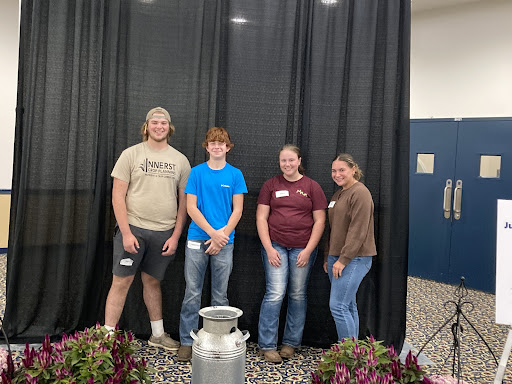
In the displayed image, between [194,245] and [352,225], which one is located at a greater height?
[352,225]

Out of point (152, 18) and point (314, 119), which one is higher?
point (152, 18)

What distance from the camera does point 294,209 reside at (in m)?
2.91

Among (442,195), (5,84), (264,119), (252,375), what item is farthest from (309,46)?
(5,84)

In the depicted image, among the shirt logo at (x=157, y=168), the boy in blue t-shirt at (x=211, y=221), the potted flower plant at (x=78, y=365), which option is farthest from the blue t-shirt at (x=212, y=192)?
the potted flower plant at (x=78, y=365)

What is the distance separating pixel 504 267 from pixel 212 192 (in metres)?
1.64

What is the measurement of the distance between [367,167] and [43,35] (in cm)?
227

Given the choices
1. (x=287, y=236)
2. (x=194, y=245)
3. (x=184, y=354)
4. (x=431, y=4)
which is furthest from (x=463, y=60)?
(x=184, y=354)

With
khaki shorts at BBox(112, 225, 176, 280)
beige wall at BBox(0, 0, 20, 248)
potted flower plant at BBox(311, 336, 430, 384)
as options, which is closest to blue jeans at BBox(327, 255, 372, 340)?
potted flower plant at BBox(311, 336, 430, 384)

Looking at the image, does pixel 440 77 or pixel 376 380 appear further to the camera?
pixel 440 77

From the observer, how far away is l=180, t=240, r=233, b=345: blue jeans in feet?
9.50

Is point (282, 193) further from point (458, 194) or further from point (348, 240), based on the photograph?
point (458, 194)

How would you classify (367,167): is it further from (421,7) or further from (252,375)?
(421,7)

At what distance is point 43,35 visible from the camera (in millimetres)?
3037

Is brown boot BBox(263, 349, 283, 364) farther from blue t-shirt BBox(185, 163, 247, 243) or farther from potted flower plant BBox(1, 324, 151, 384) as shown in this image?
potted flower plant BBox(1, 324, 151, 384)
